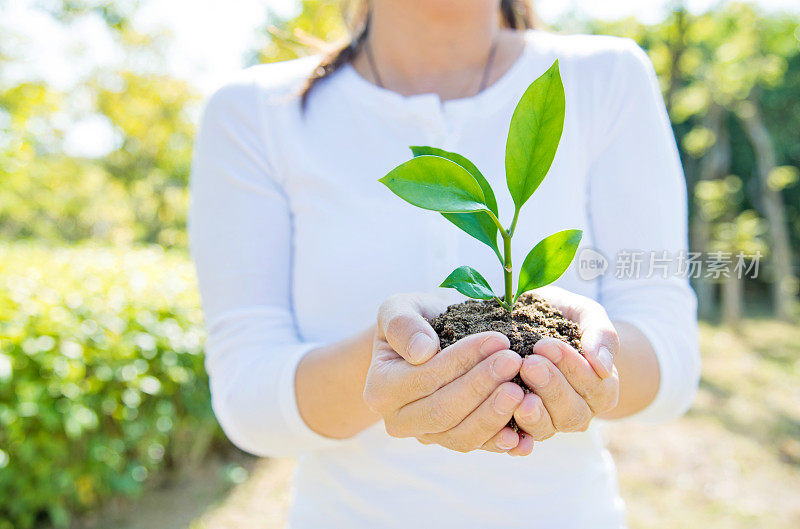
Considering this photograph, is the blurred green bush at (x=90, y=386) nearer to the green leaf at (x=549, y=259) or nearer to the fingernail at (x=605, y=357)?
the green leaf at (x=549, y=259)

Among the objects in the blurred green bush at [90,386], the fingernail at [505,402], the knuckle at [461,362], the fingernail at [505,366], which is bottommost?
the blurred green bush at [90,386]

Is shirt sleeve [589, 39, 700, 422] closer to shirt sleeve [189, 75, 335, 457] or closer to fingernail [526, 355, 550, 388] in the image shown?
fingernail [526, 355, 550, 388]

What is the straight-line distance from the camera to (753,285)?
12.2 m

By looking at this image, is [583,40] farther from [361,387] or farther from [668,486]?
[668,486]

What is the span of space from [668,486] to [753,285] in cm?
1005

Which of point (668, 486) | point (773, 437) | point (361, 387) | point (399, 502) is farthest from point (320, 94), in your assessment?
point (773, 437)

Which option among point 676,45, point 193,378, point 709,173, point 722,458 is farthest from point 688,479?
point 709,173

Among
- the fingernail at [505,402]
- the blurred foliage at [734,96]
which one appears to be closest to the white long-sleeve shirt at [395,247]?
the fingernail at [505,402]

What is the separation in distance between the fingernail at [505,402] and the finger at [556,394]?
4cm

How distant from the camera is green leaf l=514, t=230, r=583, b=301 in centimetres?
87

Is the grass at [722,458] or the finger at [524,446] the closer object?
the finger at [524,446]

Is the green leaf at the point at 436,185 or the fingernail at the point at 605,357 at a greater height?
the green leaf at the point at 436,185

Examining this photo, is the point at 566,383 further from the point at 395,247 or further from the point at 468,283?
the point at 395,247

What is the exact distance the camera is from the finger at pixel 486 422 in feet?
2.37
